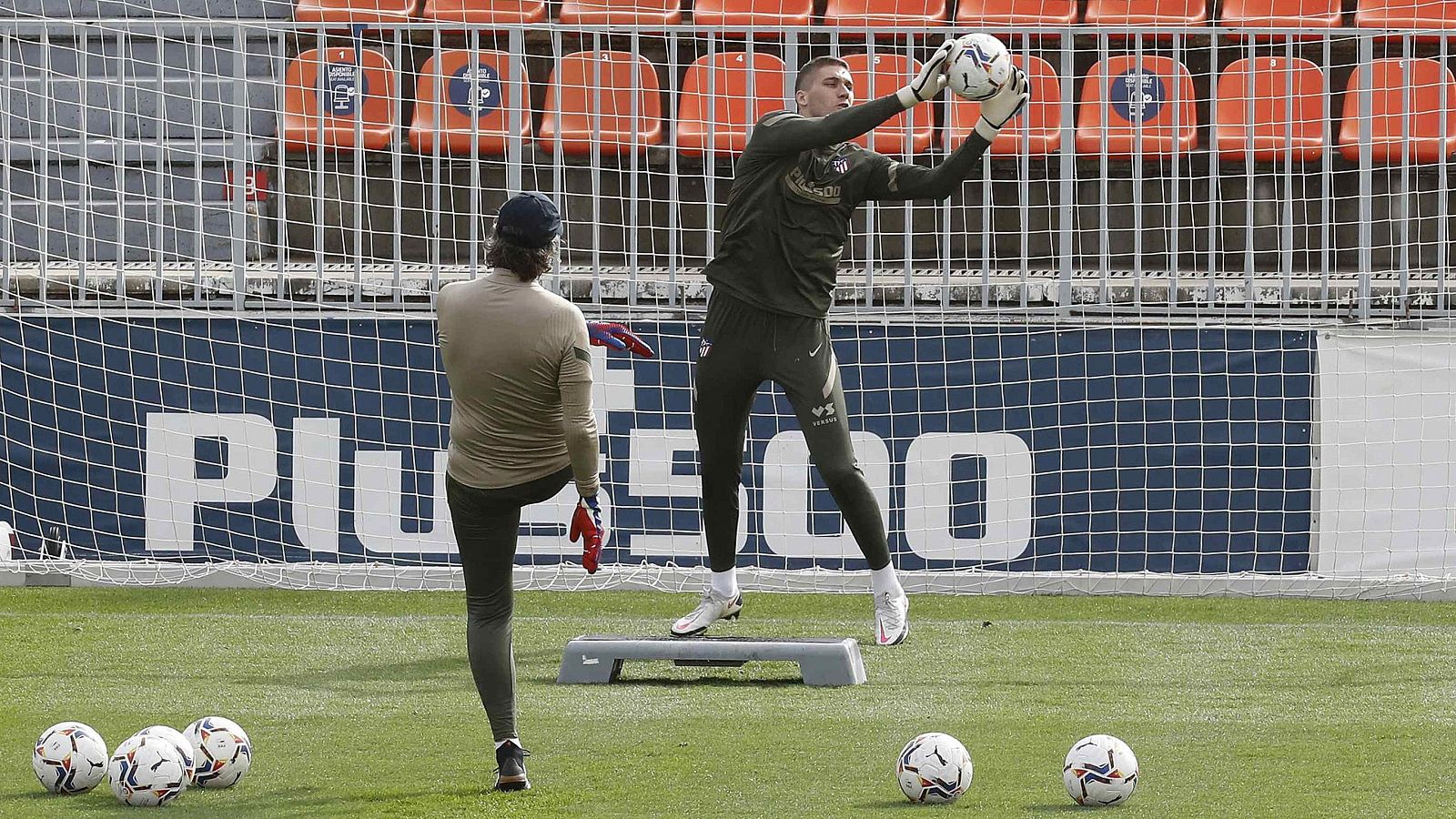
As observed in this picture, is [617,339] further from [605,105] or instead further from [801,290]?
[605,105]

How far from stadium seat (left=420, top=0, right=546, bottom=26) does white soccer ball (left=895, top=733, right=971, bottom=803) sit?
815 cm

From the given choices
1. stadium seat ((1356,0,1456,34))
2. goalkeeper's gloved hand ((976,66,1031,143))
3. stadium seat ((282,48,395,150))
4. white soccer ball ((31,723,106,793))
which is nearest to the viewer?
white soccer ball ((31,723,106,793))

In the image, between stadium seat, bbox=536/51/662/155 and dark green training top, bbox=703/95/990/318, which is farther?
stadium seat, bbox=536/51/662/155

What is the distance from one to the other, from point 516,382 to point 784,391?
6.97 ft

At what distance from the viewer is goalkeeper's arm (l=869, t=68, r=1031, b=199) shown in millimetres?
5883

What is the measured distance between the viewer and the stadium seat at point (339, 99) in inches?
392

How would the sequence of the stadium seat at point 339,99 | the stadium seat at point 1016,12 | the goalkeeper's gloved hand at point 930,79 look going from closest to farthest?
the goalkeeper's gloved hand at point 930,79 < the stadium seat at point 339,99 < the stadium seat at point 1016,12

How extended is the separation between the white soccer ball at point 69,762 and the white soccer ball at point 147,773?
0.11m

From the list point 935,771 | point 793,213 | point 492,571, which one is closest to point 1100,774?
point 935,771

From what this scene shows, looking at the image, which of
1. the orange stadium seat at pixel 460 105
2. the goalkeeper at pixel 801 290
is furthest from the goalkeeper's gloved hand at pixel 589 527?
the orange stadium seat at pixel 460 105

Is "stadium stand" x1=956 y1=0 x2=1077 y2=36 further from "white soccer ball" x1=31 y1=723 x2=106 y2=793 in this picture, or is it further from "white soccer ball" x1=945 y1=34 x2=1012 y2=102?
"white soccer ball" x1=31 y1=723 x2=106 y2=793

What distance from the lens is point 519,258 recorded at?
458 cm

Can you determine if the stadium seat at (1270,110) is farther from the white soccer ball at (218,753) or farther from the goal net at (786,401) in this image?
the white soccer ball at (218,753)

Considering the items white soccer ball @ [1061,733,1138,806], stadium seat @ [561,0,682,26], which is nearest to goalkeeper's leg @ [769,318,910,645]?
white soccer ball @ [1061,733,1138,806]
